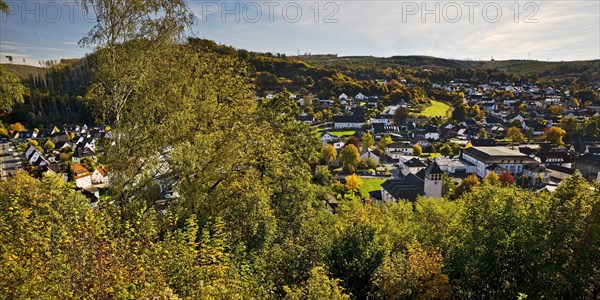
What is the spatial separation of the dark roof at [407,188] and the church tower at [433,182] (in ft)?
2.93

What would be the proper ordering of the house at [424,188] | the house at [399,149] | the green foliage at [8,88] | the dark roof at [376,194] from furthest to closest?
the house at [399,149]
the dark roof at [376,194]
the house at [424,188]
the green foliage at [8,88]

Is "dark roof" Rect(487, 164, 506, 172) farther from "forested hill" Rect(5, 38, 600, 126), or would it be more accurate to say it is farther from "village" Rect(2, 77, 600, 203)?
"forested hill" Rect(5, 38, 600, 126)

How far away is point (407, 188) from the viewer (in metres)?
44.1

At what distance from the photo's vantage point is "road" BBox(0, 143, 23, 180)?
55.1m

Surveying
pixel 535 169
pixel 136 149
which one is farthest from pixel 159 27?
pixel 535 169

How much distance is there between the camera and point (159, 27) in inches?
536

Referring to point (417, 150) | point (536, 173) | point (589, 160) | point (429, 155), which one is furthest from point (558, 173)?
point (417, 150)

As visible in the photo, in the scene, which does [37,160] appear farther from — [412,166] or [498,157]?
[498,157]

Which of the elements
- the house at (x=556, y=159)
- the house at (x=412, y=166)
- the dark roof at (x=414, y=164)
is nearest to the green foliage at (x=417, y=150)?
the house at (x=412, y=166)

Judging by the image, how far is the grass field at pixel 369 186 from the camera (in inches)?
1980

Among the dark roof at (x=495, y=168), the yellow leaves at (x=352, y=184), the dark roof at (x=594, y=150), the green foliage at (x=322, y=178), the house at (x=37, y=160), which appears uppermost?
the house at (x=37, y=160)

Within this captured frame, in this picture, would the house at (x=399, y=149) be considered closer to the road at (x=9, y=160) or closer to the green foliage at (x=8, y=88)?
the road at (x=9, y=160)

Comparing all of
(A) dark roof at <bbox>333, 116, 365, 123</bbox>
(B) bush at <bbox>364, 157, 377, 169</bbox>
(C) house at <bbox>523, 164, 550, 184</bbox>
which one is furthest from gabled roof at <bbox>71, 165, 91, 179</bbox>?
(C) house at <bbox>523, 164, 550, 184</bbox>

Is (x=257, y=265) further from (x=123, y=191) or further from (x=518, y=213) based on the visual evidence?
(x=518, y=213)
